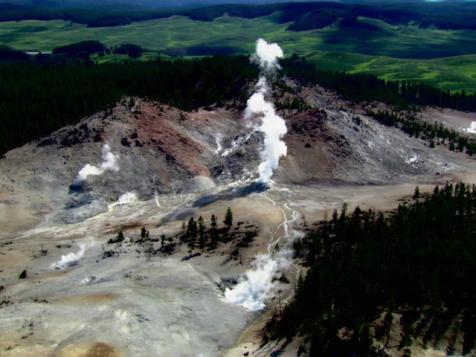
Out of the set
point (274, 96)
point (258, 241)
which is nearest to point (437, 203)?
point (258, 241)

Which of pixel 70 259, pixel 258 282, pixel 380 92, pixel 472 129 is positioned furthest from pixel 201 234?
pixel 380 92

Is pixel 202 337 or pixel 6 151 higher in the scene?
pixel 6 151

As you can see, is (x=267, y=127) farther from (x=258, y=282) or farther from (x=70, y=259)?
(x=258, y=282)

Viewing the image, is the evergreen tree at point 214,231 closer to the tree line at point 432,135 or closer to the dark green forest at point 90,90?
the dark green forest at point 90,90

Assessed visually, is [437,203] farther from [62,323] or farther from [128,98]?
[128,98]

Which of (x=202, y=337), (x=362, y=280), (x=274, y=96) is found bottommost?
(x=202, y=337)

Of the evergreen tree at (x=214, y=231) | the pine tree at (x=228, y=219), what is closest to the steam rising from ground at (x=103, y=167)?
the evergreen tree at (x=214, y=231)
